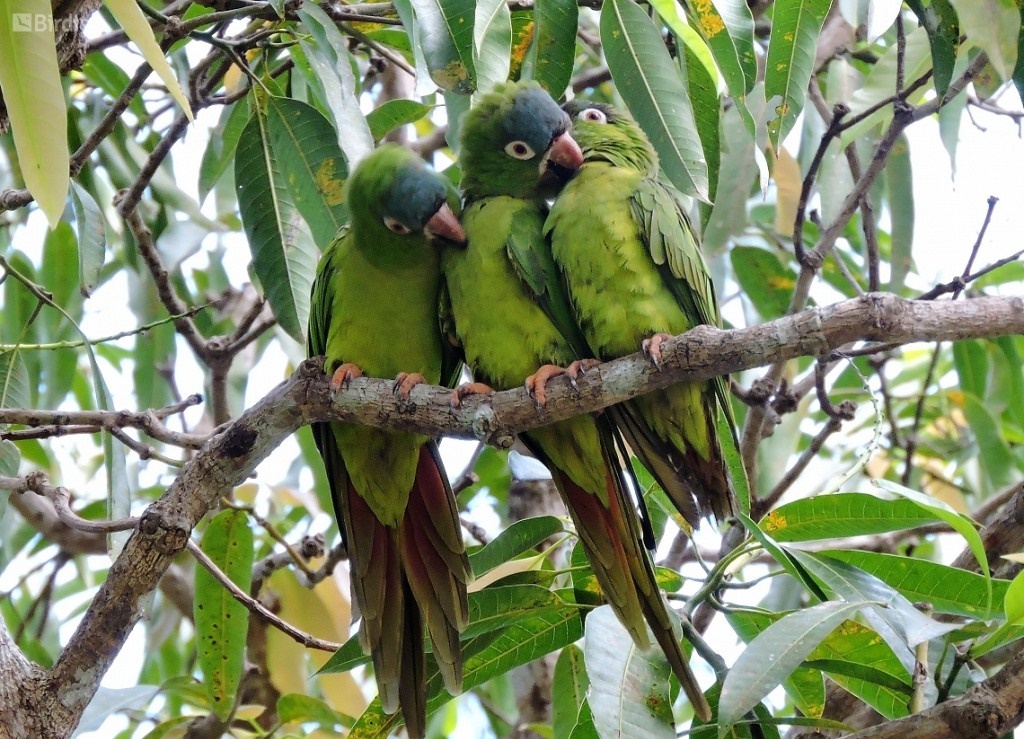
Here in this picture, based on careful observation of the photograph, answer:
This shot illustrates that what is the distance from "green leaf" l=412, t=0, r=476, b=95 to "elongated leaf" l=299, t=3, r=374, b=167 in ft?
0.82

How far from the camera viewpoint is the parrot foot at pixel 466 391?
7.04 ft

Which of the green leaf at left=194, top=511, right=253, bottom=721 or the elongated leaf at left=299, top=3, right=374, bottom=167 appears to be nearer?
the elongated leaf at left=299, top=3, right=374, bottom=167

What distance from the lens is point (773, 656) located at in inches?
71.8

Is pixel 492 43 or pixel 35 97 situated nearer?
pixel 35 97

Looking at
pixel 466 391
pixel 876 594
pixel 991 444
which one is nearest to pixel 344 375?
pixel 466 391

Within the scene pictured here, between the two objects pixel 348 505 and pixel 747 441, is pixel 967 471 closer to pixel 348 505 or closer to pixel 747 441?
pixel 747 441

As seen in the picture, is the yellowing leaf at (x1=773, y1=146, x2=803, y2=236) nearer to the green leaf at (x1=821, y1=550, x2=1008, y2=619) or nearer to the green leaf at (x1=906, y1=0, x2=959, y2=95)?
the green leaf at (x1=906, y1=0, x2=959, y2=95)

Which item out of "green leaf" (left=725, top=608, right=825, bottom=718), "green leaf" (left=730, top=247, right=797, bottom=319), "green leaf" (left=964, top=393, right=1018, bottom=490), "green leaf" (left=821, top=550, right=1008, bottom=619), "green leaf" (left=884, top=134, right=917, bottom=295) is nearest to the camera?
"green leaf" (left=821, top=550, right=1008, bottom=619)

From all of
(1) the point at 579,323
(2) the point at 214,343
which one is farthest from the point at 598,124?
(2) the point at 214,343

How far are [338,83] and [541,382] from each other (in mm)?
847

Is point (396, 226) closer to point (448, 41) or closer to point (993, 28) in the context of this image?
point (448, 41)

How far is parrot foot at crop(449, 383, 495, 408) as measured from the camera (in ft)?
7.04

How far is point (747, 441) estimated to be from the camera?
9.77ft

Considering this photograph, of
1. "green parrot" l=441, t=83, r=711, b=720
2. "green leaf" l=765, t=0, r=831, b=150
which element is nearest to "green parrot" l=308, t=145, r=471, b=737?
"green parrot" l=441, t=83, r=711, b=720
